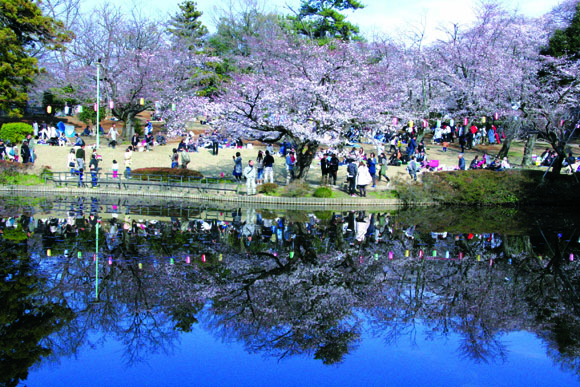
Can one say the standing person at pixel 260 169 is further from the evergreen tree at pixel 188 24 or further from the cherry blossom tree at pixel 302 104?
the evergreen tree at pixel 188 24

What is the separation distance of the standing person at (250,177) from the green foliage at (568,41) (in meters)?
21.1

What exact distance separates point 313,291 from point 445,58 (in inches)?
1244

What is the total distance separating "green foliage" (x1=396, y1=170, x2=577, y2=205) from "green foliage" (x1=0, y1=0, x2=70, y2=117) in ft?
87.7

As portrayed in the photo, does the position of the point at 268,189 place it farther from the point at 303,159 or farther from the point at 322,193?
the point at 303,159

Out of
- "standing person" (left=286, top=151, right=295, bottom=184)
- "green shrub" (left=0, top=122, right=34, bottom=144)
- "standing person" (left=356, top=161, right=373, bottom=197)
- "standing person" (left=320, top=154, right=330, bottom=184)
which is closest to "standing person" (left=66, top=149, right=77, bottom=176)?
"green shrub" (left=0, top=122, right=34, bottom=144)

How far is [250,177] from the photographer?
23.8 m

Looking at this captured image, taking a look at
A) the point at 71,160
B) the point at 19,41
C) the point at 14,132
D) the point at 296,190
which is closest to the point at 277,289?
the point at 296,190

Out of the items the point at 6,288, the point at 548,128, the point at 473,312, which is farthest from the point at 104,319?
the point at 548,128

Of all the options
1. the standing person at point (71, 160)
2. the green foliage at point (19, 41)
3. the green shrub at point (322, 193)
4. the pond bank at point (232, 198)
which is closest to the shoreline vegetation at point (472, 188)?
the pond bank at point (232, 198)

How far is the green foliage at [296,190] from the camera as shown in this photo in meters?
23.8

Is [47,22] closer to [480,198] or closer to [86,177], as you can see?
[86,177]

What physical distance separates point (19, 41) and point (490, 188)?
107ft

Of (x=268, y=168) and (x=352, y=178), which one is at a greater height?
(x=268, y=168)

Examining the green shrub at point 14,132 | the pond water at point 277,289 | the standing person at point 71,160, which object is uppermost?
the green shrub at point 14,132
